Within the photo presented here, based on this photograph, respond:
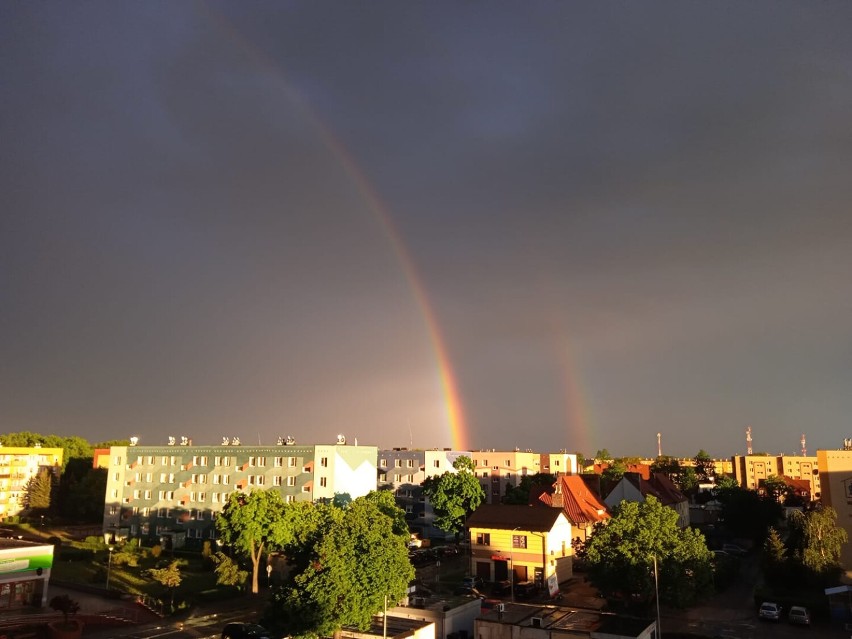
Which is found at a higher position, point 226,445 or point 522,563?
point 226,445

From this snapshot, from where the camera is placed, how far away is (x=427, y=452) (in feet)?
310

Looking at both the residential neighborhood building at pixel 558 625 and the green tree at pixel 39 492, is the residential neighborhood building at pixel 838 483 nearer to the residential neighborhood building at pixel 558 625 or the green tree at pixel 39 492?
the residential neighborhood building at pixel 558 625

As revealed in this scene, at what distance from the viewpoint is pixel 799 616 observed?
3928cm

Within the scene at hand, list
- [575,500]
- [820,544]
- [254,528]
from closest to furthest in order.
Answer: [820,544] → [254,528] → [575,500]

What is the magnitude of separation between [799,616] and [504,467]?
63.1 m

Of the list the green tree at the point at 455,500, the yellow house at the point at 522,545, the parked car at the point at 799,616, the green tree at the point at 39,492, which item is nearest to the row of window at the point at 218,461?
the green tree at the point at 455,500

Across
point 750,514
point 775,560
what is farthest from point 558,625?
point 750,514

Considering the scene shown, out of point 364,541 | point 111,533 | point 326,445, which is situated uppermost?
point 326,445

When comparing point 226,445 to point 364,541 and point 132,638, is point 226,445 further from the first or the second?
point 364,541

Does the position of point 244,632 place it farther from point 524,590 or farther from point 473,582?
point 524,590

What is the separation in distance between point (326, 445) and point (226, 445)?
1429 centimetres

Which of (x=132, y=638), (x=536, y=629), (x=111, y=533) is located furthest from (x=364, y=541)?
(x=111, y=533)

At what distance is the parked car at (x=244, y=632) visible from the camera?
3512cm

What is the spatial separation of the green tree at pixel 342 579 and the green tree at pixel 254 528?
1559 centimetres
